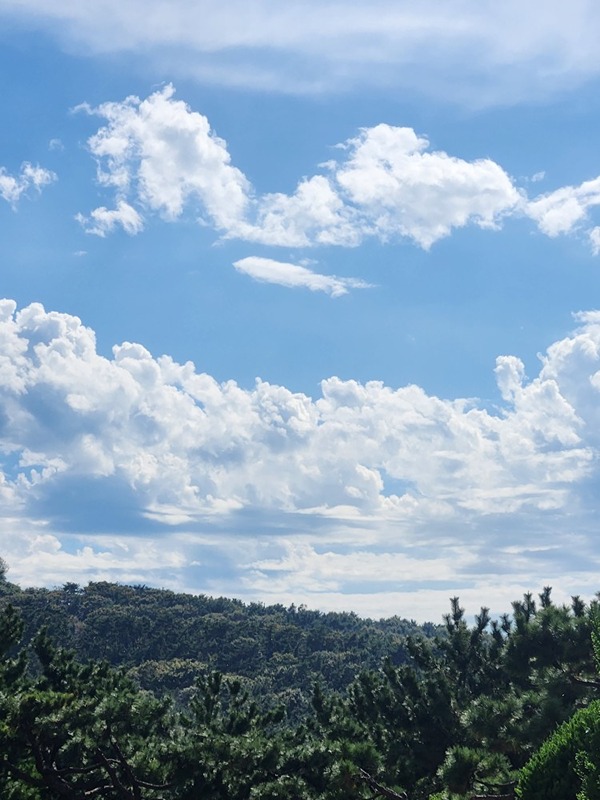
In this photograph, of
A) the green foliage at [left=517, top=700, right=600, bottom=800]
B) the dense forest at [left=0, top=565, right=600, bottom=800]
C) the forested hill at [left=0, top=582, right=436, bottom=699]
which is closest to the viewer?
the green foliage at [left=517, top=700, right=600, bottom=800]

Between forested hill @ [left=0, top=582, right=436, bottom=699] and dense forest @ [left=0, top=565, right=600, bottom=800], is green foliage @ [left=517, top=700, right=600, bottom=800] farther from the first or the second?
forested hill @ [left=0, top=582, right=436, bottom=699]

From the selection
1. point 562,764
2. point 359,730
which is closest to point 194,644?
point 359,730

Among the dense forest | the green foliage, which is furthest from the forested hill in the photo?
Result: the green foliage

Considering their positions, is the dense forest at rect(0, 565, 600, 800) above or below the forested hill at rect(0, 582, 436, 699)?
above

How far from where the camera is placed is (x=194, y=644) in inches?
6137

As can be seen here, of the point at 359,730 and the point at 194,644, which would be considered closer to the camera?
the point at 359,730

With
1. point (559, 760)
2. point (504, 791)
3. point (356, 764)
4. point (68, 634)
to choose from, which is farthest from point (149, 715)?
point (68, 634)

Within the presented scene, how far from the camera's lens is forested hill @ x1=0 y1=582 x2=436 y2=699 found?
13500cm

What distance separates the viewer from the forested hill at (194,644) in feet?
443

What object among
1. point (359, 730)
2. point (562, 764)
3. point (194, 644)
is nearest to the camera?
point (562, 764)

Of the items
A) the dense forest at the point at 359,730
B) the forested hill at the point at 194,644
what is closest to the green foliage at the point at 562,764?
the dense forest at the point at 359,730

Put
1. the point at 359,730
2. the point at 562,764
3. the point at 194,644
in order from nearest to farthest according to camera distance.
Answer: the point at 562,764 → the point at 359,730 → the point at 194,644

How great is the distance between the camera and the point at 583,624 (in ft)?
→ 81.0

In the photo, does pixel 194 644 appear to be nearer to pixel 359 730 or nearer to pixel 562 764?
pixel 359 730
